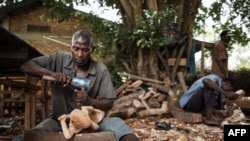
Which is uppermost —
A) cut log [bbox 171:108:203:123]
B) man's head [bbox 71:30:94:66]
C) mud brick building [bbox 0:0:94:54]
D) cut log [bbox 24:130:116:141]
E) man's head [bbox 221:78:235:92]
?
mud brick building [bbox 0:0:94:54]

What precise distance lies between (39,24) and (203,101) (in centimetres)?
1043

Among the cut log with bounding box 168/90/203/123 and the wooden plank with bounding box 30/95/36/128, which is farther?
the wooden plank with bounding box 30/95/36/128

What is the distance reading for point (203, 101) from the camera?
249 inches

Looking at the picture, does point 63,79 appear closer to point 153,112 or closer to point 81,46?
point 81,46

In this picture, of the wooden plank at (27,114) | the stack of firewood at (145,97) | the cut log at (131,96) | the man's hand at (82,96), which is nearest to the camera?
the man's hand at (82,96)

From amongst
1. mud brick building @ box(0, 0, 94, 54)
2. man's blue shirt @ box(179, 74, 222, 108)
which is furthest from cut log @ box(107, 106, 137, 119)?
mud brick building @ box(0, 0, 94, 54)

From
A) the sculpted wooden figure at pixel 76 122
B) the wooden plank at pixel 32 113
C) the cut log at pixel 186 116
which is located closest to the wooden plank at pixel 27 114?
the wooden plank at pixel 32 113

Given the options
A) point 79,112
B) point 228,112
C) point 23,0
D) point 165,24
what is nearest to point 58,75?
point 79,112

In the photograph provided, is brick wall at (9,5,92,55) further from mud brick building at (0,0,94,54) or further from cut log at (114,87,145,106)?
cut log at (114,87,145,106)

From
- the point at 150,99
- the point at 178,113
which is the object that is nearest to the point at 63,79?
the point at 178,113

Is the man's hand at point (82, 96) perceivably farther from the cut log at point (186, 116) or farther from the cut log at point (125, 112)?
the cut log at point (125, 112)

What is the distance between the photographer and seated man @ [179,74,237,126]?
590 cm

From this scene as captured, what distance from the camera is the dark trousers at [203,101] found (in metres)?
6.05

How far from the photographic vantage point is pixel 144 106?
8.00 meters
